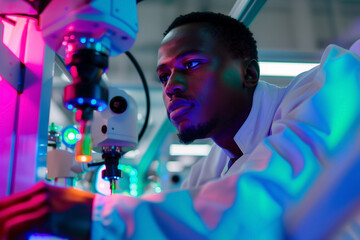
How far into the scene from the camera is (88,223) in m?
0.50

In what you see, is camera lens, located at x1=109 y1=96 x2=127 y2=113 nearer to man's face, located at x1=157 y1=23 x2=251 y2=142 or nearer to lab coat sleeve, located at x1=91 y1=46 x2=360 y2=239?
man's face, located at x1=157 y1=23 x2=251 y2=142

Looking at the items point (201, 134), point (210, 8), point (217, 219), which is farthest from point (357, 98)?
point (210, 8)

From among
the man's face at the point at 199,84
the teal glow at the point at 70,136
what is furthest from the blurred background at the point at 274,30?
the man's face at the point at 199,84

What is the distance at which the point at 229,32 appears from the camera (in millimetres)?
1179

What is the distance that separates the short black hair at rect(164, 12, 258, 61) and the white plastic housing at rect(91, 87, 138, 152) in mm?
340

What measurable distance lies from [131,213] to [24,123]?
17.6 inches

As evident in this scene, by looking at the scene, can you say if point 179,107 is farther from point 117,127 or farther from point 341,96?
point 341,96

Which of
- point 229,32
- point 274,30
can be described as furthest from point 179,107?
point 274,30

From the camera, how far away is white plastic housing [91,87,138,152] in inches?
42.4

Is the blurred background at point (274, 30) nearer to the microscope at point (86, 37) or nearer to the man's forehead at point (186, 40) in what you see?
the man's forehead at point (186, 40)

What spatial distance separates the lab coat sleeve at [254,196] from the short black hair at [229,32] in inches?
21.9

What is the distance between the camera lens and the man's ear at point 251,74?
1.15 meters

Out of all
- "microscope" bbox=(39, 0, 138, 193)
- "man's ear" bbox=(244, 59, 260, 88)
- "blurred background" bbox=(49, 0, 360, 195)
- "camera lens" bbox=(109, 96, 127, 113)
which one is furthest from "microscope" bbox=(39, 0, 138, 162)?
"blurred background" bbox=(49, 0, 360, 195)

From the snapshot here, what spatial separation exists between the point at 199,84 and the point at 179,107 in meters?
0.09
